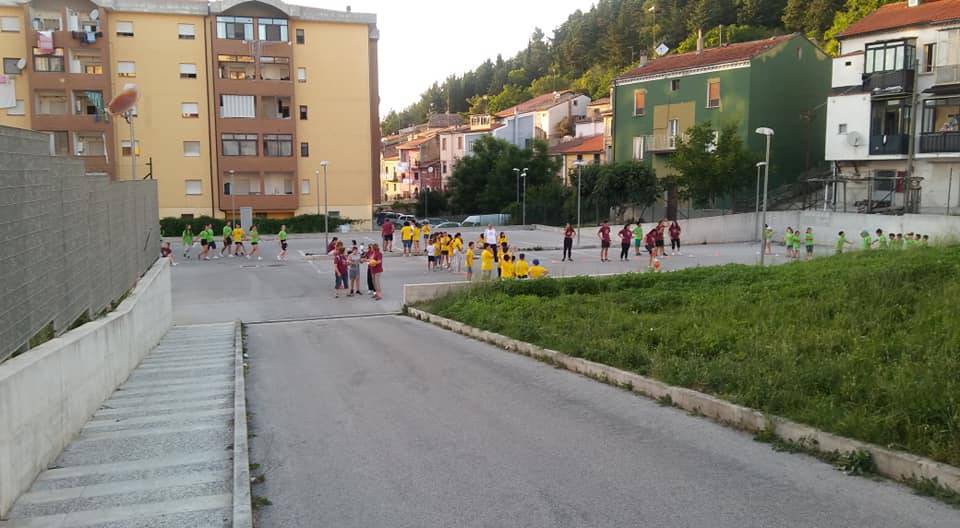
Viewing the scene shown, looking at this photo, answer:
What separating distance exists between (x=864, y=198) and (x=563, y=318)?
33481 mm

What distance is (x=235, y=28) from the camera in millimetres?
58000

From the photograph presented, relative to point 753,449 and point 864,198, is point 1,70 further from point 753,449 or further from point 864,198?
point 753,449

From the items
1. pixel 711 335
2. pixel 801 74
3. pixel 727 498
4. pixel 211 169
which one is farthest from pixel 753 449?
pixel 211 169

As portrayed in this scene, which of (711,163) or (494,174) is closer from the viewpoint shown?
(711,163)

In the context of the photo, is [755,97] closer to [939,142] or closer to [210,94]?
[939,142]

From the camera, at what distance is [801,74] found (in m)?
51.4

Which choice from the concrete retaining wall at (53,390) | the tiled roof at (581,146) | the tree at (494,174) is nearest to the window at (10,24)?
the tree at (494,174)

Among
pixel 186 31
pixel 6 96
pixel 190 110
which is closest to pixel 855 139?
pixel 6 96

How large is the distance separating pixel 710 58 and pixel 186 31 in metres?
37.3

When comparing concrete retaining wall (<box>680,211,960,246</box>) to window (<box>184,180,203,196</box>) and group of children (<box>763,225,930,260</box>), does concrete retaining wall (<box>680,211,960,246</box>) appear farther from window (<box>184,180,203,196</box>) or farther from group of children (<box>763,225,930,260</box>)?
window (<box>184,180,203,196</box>)

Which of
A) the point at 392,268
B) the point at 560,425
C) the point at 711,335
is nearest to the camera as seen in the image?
the point at 560,425

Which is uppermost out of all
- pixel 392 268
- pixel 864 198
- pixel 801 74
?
pixel 801 74

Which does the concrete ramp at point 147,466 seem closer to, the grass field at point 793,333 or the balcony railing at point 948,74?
the grass field at point 793,333

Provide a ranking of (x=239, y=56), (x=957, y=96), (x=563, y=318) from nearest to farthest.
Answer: (x=563, y=318)
(x=957, y=96)
(x=239, y=56)
